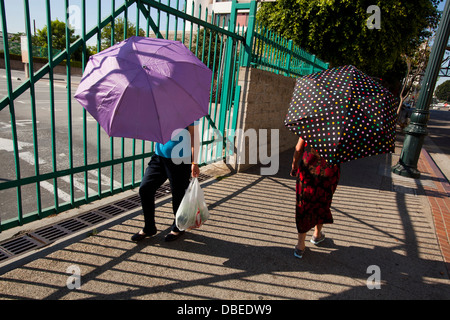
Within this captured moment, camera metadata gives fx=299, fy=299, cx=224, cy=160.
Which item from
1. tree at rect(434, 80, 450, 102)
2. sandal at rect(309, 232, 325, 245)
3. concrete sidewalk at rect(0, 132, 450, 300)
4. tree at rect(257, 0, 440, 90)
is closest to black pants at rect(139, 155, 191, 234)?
concrete sidewalk at rect(0, 132, 450, 300)

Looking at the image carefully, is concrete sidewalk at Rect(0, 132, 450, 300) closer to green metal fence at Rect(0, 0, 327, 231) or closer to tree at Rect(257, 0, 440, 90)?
green metal fence at Rect(0, 0, 327, 231)

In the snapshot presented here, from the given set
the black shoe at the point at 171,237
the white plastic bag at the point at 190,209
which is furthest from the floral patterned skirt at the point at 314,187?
Answer: the black shoe at the point at 171,237

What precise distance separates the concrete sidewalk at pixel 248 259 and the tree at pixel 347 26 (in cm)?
757

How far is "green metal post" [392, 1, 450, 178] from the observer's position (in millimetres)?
6246

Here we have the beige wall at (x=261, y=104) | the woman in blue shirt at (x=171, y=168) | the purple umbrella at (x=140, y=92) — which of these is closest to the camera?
the purple umbrella at (x=140, y=92)

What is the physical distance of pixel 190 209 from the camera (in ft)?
9.85

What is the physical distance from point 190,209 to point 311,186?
1233mm

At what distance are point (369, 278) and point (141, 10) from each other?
3.82 metres

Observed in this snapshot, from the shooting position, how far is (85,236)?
122 inches

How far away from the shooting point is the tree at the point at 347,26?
976 cm

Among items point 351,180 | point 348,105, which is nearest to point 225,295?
point 348,105

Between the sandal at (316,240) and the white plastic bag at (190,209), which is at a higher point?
the white plastic bag at (190,209)

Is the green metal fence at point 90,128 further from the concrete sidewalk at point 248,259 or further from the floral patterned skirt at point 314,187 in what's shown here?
the floral patterned skirt at point 314,187
